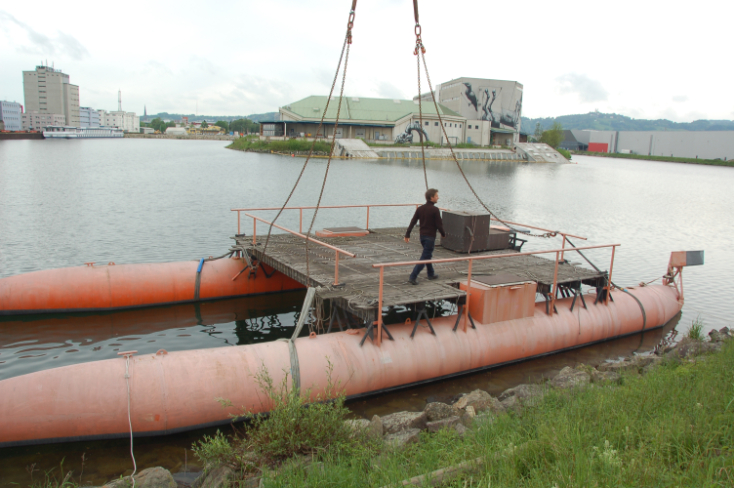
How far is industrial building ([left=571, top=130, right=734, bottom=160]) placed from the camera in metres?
112

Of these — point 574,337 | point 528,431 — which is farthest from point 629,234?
point 528,431

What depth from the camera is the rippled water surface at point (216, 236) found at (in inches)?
365

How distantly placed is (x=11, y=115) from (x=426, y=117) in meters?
169

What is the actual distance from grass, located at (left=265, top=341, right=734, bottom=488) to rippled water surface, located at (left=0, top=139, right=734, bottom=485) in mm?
2842

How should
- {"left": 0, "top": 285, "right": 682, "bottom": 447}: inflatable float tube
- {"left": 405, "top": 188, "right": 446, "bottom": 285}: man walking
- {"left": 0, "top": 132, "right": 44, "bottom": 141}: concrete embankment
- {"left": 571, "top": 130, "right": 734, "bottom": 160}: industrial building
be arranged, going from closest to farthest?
{"left": 0, "top": 285, "right": 682, "bottom": 447}: inflatable float tube < {"left": 405, "top": 188, "right": 446, "bottom": 285}: man walking < {"left": 571, "top": 130, "right": 734, "bottom": 160}: industrial building < {"left": 0, "top": 132, "right": 44, "bottom": 141}: concrete embankment

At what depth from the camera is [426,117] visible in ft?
331

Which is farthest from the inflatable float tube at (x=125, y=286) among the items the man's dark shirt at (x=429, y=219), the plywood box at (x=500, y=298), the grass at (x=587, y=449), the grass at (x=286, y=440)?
the grass at (x=587, y=449)

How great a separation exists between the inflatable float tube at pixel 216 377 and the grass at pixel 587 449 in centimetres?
219

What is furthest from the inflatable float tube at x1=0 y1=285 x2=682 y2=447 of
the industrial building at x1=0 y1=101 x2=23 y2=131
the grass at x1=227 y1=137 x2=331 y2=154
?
the industrial building at x1=0 y1=101 x2=23 y2=131

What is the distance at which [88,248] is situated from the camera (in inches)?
695

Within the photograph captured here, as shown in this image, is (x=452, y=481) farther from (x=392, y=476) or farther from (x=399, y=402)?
(x=399, y=402)

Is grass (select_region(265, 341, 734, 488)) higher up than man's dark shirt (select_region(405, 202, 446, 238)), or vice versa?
man's dark shirt (select_region(405, 202, 446, 238))

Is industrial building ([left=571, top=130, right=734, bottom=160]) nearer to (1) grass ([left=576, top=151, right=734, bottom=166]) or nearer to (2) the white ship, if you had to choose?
(1) grass ([left=576, top=151, right=734, bottom=166])

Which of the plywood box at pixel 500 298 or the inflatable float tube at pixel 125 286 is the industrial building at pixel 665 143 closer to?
the plywood box at pixel 500 298
